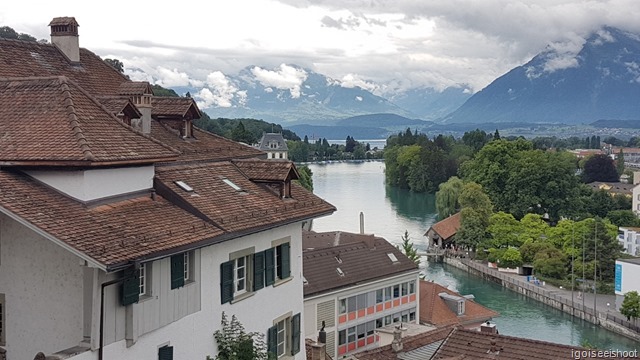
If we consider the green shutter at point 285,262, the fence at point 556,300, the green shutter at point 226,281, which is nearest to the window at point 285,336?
the green shutter at point 285,262

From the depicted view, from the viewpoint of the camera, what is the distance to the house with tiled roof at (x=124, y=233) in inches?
415

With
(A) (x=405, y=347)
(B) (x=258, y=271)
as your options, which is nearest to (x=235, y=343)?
(B) (x=258, y=271)

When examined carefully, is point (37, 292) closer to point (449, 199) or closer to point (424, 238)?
point (424, 238)

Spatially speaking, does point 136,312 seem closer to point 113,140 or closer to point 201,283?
point 201,283

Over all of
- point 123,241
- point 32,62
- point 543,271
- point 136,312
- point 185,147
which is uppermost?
point 32,62

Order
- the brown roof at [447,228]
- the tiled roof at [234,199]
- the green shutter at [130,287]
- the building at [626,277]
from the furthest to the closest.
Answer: the brown roof at [447,228], the building at [626,277], the tiled roof at [234,199], the green shutter at [130,287]

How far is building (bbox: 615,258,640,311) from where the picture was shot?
4556 centimetres

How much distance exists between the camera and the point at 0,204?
1019 cm

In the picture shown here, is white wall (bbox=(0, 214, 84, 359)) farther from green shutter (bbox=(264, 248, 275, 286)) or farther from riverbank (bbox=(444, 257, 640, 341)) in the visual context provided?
riverbank (bbox=(444, 257, 640, 341))

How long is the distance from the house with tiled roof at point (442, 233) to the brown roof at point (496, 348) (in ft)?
170

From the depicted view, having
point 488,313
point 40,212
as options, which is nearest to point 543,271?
point 488,313

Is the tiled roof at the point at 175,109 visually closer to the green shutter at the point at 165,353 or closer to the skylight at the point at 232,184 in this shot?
the skylight at the point at 232,184

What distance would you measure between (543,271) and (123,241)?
49075mm

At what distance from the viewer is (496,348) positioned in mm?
15297
